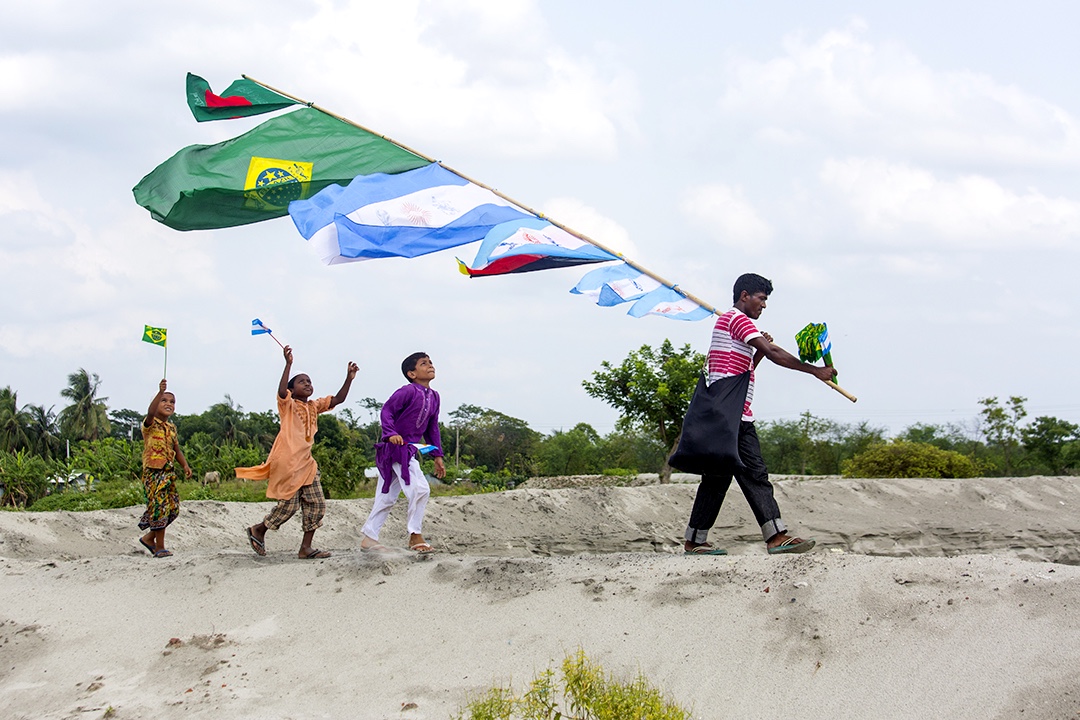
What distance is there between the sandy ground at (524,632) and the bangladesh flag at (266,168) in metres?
2.97

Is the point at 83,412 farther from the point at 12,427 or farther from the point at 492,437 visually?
the point at 492,437

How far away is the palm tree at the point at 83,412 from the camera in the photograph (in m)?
49.2

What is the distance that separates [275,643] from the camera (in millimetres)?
6473

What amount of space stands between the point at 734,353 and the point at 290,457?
145 inches

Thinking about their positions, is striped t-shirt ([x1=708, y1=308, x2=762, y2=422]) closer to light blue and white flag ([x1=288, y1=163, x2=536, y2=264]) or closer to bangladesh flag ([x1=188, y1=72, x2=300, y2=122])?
light blue and white flag ([x1=288, y1=163, x2=536, y2=264])

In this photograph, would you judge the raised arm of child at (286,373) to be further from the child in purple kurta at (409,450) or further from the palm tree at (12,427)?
the palm tree at (12,427)

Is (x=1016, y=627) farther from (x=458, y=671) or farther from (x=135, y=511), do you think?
(x=135, y=511)

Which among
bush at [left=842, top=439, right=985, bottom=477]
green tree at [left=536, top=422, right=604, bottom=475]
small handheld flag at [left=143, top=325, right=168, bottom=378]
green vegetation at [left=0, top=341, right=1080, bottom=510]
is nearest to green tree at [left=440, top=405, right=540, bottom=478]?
green vegetation at [left=0, top=341, right=1080, bottom=510]

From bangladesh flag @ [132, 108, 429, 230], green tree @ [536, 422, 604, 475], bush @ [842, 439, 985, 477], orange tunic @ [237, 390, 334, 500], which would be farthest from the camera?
green tree @ [536, 422, 604, 475]

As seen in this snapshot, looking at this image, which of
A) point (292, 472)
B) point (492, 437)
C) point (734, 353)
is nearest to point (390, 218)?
point (292, 472)

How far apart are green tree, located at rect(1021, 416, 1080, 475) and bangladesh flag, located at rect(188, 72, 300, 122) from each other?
77.3ft

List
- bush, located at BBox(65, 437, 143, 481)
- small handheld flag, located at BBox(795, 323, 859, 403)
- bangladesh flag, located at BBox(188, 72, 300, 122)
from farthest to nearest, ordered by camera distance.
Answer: bush, located at BBox(65, 437, 143, 481)
bangladesh flag, located at BBox(188, 72, 300, 122)
small handheld flag, located at BBox(795, 323, 859, 403)

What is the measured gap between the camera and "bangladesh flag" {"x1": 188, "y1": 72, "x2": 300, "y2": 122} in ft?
29.4

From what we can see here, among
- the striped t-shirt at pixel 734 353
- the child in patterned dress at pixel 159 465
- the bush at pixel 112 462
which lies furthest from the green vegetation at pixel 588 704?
the bush at pixel 112 462
